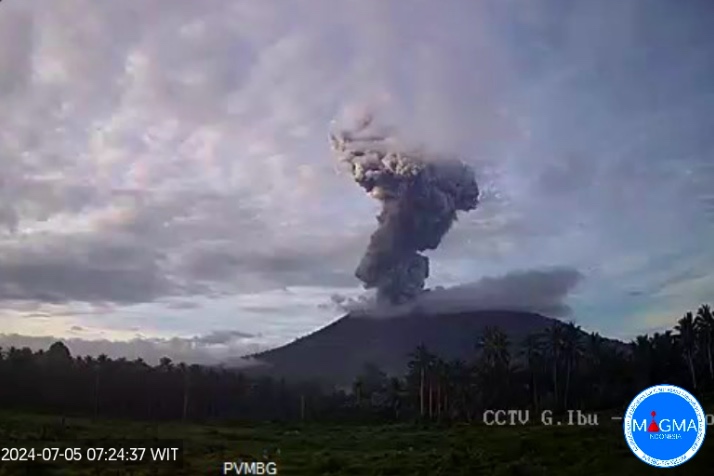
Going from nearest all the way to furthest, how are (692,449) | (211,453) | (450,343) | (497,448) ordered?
1. (692,449)
2. (211,453)
3. (497,448)
4. (450,343)

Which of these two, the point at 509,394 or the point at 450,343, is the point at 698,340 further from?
the point at 450,343

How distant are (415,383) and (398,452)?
1406 inches

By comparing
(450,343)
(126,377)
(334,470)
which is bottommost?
(334,470)

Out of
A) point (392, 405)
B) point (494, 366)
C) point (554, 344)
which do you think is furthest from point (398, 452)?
point (554, 344)

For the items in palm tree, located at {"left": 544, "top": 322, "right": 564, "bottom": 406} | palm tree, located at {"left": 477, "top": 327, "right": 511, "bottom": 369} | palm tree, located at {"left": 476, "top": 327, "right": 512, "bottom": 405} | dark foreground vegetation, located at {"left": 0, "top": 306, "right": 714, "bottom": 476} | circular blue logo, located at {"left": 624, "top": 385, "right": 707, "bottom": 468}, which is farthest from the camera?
palm tree, located at {"left": 544, "top": 322, "right": 564, "bottom": 406}

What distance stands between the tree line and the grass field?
11491 mm

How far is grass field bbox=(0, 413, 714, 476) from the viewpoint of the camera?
19.3 metres

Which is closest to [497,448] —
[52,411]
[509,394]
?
[52,411]

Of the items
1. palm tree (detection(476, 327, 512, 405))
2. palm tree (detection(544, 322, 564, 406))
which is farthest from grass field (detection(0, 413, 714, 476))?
palm tree (detection(544, 322, 564, 406))

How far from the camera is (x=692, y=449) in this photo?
14.8 m

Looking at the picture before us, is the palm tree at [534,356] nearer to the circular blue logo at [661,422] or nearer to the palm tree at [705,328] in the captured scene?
the palm tree at [705,328]

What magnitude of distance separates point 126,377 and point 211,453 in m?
39.1

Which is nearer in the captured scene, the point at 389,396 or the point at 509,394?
the point at 509,394

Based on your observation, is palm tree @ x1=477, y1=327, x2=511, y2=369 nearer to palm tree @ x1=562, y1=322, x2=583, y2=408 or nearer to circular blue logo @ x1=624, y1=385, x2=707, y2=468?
palm tree @ x1=562, y1=322, x2=583, y2=408
